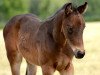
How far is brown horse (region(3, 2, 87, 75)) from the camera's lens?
6.37 metres

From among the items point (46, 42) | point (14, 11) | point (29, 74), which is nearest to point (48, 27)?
point (46, 42)

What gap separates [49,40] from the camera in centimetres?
711

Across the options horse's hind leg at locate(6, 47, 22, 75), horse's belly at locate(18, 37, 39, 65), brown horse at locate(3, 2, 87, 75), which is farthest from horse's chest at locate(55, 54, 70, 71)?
horse's hind leg at locate(6, 47, 22, 75)

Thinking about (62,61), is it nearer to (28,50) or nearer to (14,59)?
(28,50)

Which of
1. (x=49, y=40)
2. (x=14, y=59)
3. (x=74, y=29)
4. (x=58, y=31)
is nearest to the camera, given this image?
(x=74, y=29)

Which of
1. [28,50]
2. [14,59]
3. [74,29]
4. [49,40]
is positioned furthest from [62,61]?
[14,59]

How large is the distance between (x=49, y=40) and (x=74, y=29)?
35.2 inches

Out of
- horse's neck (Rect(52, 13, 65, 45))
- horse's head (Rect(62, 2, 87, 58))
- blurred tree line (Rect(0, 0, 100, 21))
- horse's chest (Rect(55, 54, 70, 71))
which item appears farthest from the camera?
blurred tree line (Rect(0, 0, 100, 21))

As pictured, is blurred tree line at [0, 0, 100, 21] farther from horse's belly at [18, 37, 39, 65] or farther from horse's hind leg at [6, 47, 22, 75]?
horse's belly at [18, 37, 39, 65]

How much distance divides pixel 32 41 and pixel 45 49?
1.90 feet

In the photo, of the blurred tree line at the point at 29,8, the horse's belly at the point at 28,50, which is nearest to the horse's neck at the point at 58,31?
the horse's belly at the point at 28,50

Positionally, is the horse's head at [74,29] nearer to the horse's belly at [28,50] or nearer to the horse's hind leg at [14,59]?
the horse's belly at [28,50]

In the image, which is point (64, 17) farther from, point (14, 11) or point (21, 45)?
point (14, 11)

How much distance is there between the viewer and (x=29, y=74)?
8.77 meters
